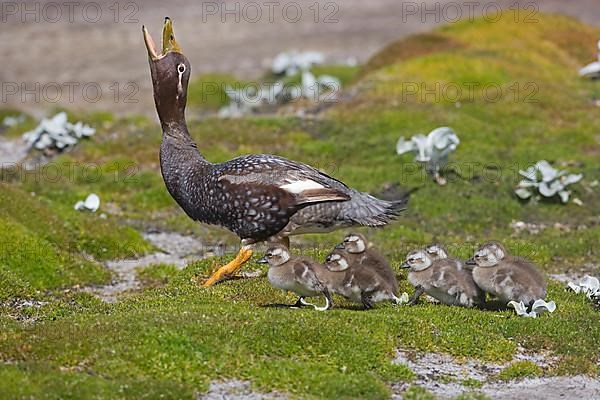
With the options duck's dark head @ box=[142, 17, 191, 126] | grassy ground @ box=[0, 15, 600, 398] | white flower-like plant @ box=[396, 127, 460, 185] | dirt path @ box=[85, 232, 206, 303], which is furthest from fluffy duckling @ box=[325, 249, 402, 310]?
white flower-like plant @ box=[396, 127, 460, 185]

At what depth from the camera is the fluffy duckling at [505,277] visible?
13.7 meters

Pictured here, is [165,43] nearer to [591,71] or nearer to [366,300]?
[366,300]

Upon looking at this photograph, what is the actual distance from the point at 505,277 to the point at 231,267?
399 cm

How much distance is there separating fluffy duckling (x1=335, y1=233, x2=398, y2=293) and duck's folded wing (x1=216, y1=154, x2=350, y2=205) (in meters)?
0.90

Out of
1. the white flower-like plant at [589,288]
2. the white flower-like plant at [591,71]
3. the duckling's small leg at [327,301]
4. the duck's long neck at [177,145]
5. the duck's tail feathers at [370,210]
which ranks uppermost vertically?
the duck's long neck at [177,145]

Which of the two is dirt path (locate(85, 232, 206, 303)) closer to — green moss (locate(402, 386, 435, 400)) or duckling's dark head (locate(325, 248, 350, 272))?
duckling's dark head (locate(325, 248, 350, 272))

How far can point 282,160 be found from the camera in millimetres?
15219

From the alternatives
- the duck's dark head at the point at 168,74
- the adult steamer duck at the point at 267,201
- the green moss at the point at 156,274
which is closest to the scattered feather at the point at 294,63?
the green moss at the point at 156,274

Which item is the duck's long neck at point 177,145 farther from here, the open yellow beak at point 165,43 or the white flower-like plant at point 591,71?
the white flower-like plant at point 591,71

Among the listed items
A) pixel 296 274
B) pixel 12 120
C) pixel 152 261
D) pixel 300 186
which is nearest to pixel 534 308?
pixel 296 274

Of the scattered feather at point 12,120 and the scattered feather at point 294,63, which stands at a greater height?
the scattered feather at point 294,63

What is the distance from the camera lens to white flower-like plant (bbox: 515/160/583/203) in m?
22.6

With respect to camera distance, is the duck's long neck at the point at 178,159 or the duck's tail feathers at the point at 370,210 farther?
the duck's long neck at the point at 178,159

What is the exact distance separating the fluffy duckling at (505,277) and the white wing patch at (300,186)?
94.2 inches
